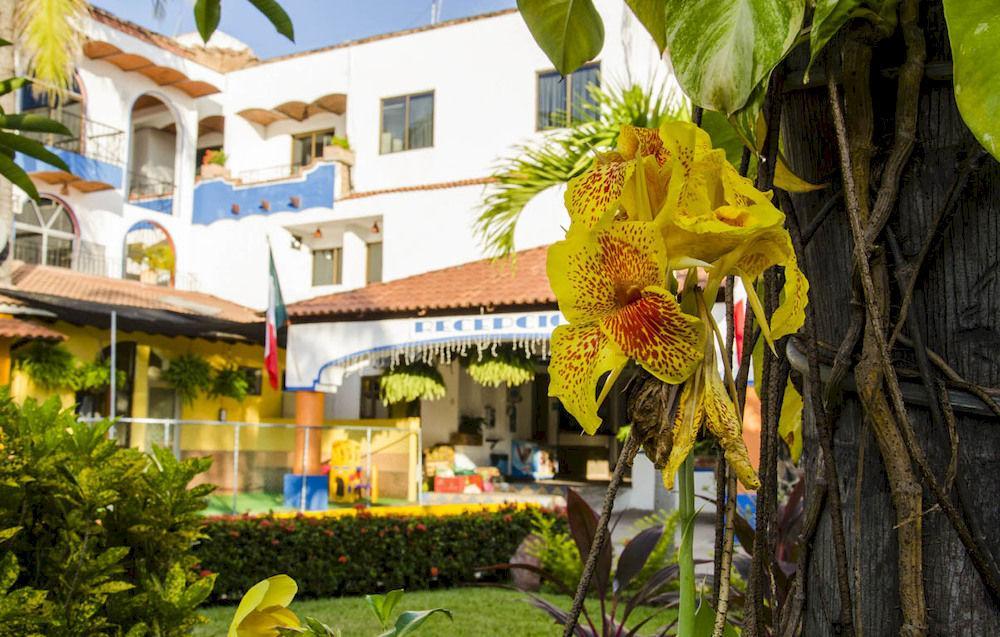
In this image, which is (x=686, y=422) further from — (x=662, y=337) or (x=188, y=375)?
(x=188, y=375)

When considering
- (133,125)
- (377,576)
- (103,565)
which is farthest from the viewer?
(133,125)

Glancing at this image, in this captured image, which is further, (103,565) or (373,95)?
(373,95)

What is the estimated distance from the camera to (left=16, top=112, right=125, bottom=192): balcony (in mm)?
14703

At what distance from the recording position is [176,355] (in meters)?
14.1

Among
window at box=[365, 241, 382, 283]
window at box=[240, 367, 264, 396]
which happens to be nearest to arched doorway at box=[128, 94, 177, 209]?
window at box=[240, 367, 264, 396]

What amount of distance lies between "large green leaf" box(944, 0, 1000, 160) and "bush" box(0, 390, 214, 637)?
1581 mm

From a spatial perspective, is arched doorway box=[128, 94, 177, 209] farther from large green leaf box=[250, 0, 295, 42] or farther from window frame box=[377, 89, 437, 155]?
large green leaf box=[250, 0, 295, 42]

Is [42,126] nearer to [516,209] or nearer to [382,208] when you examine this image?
[516,209]

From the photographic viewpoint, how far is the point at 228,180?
1683cm

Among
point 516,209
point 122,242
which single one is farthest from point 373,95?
point 516,209

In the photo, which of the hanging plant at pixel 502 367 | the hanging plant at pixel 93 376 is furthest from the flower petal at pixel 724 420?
the hanging plant at pixel 93 376

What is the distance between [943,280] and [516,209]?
6.61m

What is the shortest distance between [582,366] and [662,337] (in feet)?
0.16

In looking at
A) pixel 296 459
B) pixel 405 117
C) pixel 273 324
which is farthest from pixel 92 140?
pixel 273 324
